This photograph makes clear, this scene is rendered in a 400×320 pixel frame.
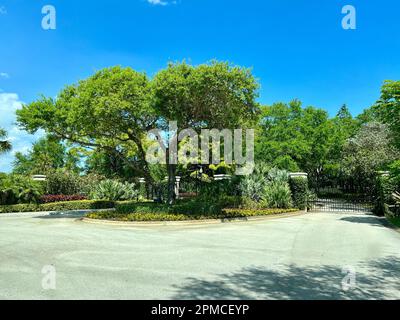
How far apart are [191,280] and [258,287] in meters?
1.32

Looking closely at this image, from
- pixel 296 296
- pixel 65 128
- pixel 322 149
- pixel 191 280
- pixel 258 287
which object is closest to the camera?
pixel 296 296

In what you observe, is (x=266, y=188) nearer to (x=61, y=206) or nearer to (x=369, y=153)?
(x=369, y=153)

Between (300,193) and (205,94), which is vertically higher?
(205,94)

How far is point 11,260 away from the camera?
8406 millimetres

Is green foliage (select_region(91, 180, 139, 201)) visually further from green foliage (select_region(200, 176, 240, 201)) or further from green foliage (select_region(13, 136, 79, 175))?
green foliage (select_region(13, 136, 79, 175))

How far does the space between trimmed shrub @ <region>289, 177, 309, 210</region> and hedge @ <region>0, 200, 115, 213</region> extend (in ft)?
46.9

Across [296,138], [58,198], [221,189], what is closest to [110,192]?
[58,198]

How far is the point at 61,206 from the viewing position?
25.8m

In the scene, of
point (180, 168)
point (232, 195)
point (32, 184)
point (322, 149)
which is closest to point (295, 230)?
point (232, 195)

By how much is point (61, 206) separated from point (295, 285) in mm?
23206

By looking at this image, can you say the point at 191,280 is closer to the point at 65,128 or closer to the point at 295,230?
the point at 295,230

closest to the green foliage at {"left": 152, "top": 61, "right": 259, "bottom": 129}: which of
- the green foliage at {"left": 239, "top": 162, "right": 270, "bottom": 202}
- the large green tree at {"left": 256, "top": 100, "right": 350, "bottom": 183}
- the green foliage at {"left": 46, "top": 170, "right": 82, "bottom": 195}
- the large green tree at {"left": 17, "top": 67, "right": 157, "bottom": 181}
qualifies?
the large green tree at {"left": 17, "top": 67, "right": 157, "bottom": 181}

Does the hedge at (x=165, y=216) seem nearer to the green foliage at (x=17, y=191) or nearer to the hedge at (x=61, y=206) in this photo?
the hedge at (x=61, y=206)

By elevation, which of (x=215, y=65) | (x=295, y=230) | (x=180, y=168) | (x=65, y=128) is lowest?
(x=295, y=230)
